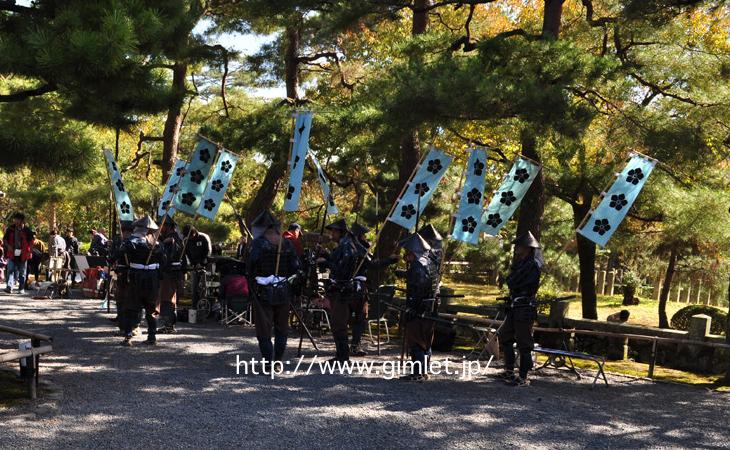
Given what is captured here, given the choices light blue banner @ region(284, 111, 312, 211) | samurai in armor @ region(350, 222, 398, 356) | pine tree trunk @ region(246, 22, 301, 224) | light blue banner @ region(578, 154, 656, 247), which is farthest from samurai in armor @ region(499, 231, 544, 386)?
pine tree trunk @ region(246, 22, 301, 224)

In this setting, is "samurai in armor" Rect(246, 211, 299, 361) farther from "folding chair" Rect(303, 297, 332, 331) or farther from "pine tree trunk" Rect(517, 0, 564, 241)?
"pine tree trunk" Rect(517, 0, 564, 241)

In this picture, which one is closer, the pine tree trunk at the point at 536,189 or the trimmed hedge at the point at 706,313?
the pine tree trunk at the point at 536,189

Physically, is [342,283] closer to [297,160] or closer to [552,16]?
[297,160]

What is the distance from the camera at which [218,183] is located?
39.8 ft

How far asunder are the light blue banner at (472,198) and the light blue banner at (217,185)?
4267mm

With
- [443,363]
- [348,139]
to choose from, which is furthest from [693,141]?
[348,139]

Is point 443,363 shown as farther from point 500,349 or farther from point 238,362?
point 238,362

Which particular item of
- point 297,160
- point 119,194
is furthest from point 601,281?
point 297,160

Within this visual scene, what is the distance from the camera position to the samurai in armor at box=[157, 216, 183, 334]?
1155cm

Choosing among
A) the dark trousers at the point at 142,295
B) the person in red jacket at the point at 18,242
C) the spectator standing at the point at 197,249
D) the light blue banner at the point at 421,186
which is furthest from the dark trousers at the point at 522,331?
the person in red jacket at the point at 18,242

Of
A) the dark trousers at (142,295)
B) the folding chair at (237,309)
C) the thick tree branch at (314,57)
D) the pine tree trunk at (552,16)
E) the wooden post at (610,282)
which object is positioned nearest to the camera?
the dark trousers at (142,295)

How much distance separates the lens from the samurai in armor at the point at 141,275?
10242mm

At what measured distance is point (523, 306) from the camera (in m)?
8.56

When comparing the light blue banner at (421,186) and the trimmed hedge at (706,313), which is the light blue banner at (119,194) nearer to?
the light blue banner at (421,186)
